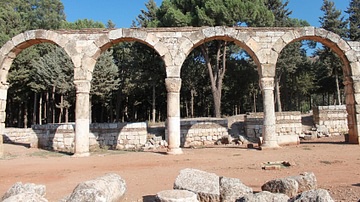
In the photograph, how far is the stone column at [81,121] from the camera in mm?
11508

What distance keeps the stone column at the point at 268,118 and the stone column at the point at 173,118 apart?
377 cm

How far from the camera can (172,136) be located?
37.8ft

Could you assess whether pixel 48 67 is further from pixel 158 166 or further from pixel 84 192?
pixel 84 192

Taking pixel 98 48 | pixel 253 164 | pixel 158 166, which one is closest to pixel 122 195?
A: pixel 158 166

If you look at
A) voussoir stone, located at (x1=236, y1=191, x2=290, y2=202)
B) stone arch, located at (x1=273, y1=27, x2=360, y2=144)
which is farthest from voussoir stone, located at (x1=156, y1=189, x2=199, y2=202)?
stone arch, located at (x1=273, y1=27, x2=360, y2=144)

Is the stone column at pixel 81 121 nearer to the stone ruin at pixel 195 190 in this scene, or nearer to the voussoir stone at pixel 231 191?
the stone ruin at pixel 195 190

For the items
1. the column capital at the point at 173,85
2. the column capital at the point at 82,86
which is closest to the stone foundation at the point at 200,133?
the column capital at the point at 173,85

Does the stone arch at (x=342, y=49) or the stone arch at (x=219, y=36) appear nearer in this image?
the stone arch at (x=219, y=36)

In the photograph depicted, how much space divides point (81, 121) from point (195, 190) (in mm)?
8472

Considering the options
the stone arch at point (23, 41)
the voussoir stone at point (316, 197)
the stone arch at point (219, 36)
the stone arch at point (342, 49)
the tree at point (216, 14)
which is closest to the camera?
the voussoir stone at point (316, 197)

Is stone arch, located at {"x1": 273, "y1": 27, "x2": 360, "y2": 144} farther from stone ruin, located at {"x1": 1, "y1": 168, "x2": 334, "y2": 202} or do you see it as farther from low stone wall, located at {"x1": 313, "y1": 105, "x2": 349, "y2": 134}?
stone ruin, located at {"x1": 1, "y1": 168, "x2": 334, "y2": 202}

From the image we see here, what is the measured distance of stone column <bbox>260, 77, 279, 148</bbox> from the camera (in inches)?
467

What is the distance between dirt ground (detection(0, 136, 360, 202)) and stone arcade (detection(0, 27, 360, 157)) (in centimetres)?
159

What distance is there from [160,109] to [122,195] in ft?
115
